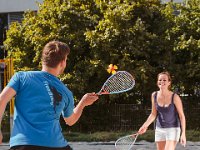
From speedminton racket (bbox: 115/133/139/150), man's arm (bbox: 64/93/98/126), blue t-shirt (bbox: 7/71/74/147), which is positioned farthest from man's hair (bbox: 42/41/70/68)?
speedminton racket (bbox: 115/133/139/150)

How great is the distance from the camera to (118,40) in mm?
17297

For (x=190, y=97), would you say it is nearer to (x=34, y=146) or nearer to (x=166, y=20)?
(x=166, y=20)

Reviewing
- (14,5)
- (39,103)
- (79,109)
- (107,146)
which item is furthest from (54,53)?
(14,5)

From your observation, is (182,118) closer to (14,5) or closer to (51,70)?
(51,70)

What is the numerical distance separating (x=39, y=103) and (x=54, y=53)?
423 millimetres

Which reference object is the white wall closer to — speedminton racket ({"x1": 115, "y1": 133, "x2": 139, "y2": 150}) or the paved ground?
the paved ground

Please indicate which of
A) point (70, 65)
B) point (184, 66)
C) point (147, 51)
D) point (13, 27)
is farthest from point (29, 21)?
point (184, 66)

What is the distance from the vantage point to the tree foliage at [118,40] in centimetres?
1684

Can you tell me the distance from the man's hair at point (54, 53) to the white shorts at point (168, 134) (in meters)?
4.35

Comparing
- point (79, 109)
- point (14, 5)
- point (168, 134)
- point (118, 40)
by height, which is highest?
point (14, 5)

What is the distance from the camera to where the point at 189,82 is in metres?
17.4

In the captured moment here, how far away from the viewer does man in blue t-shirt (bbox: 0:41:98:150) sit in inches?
167

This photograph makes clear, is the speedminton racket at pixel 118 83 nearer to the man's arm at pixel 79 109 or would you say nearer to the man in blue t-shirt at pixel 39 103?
the man's arm at pixel 79 109

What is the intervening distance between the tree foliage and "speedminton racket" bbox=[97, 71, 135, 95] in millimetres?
10138
